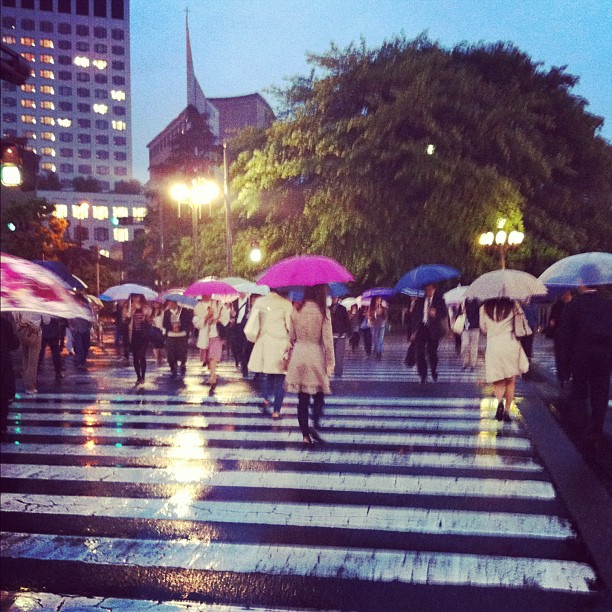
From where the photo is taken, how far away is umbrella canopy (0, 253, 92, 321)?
Result: 10.8 ft

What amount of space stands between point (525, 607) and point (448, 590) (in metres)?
0.44

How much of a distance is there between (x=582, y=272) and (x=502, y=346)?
54.9 inches

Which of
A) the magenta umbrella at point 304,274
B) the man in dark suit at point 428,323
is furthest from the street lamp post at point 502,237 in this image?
the magenta umbrella at point 304,274

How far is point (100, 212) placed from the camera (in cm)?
11819

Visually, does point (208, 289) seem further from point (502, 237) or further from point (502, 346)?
point (502, 237)

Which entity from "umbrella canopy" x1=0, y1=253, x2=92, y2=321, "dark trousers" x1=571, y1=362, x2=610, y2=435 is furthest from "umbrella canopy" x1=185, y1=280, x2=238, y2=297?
"umbrella canopy" x1=0, y1=253, x2=92, y2=321

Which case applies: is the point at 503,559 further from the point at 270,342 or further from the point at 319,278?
the point at 270,342

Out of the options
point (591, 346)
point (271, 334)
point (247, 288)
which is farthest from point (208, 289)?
point (591, 346)

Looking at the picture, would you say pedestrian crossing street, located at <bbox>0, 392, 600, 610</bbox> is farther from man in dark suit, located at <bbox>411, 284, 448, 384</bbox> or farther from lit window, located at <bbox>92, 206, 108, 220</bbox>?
lit window, located at <bbox>92, 206, 108, 220</bbox>

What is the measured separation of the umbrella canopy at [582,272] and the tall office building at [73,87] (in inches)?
5189

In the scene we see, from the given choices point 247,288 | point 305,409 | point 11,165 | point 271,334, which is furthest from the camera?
point 247,288

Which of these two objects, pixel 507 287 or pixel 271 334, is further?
pixel 271 334

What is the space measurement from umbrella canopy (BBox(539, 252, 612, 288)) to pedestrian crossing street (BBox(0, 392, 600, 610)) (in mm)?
1994

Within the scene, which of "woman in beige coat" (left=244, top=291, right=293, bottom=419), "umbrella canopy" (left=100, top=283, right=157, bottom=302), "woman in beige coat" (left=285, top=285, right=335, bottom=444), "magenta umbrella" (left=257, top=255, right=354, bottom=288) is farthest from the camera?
"umbrella canopy" (left=100, top=283, right=157, bottom=302)
